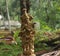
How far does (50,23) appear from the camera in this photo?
39844 mm

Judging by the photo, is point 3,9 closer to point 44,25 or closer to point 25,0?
point 44,25

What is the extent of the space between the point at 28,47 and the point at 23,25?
681mm

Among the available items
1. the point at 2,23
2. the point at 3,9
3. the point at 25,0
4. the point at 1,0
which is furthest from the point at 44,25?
the point at 2,23

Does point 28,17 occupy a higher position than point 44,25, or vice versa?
point 28,17

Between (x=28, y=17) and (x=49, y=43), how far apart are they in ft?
32.8

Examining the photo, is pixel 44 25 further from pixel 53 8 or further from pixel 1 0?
pixel 1 0

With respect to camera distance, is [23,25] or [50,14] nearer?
[23,25]

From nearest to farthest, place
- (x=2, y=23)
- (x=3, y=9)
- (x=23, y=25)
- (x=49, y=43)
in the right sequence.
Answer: (x=23, y=25)
(x=49, y=43)
(x=3, y=9)
(x=2, y=23)

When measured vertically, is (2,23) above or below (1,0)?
below

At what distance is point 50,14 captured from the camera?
38.1m

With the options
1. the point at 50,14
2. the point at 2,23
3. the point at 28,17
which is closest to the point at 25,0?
the point at 28,17

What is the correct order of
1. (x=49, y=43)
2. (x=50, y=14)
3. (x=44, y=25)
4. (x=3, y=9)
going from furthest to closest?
(x=3, y=9) → (x=50, y=14) → (x=44, y=25) → (x=49, y=43)

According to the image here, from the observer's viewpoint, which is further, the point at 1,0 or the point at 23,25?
the point at 1,0

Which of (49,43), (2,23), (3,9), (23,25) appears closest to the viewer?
(23,25)
